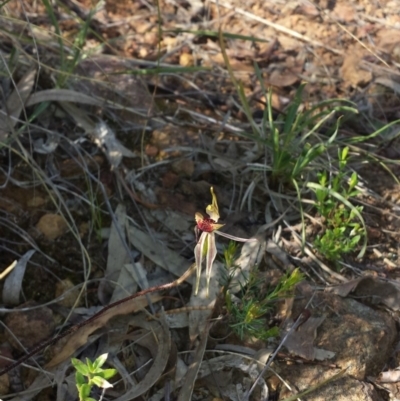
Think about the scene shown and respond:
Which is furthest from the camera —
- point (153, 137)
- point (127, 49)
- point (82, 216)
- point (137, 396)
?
point (127, 49)

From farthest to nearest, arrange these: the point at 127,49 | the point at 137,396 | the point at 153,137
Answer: the point at 127,49 → the point at 153,137 → the point at 137,396

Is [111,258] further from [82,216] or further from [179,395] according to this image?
[179,395]

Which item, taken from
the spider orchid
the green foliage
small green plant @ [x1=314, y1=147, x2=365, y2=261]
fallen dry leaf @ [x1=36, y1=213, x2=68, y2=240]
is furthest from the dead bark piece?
the spider orchid

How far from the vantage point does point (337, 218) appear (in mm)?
2533

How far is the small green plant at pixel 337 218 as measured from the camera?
2463 mm

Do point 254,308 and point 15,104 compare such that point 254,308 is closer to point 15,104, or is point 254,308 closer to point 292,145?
point 292,145

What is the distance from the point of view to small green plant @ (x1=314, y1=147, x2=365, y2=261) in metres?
2.46

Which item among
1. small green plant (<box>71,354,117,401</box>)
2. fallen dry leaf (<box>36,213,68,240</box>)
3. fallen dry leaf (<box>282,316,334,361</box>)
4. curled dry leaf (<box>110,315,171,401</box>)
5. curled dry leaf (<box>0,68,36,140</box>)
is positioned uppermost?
small green plant (<box>71,354,117,401</box>)

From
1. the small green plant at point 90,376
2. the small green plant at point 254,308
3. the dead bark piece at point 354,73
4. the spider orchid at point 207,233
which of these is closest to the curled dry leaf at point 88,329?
the small green plant at point 254,308

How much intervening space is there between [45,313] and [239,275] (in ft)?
2.37

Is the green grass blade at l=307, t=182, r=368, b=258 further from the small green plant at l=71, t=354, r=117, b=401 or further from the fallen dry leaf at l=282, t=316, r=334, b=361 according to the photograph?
the small green plant at l=71, t=354, r=117, b=401

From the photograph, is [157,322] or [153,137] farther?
[153,137]

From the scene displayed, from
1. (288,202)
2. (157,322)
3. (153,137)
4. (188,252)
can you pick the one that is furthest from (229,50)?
(157,322)

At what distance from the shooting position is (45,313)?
2246 mm
